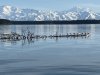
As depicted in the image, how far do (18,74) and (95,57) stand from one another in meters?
11.7

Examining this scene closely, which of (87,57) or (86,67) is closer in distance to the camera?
(86,67)

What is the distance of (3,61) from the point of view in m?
31.8

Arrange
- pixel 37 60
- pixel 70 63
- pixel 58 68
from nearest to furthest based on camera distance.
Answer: pixel 58 68, pixel 70 63, pixel 37 60

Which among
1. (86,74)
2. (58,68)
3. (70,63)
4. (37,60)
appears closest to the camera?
(86,74)

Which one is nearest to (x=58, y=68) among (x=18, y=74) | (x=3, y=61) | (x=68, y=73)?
(x=68, y=73)

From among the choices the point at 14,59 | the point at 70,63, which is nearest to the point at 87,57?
the point at 70,63

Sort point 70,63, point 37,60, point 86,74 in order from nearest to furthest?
point 86,74
point 70,63
point 37,60

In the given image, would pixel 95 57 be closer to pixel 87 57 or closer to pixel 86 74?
pixel 87 57

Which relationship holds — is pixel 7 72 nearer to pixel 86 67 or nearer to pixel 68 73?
pixel 68 73

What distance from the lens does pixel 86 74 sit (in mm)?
25031

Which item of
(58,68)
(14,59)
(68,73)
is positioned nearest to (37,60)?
(14,59)

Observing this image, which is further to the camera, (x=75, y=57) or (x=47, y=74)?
(x=75, y=57)

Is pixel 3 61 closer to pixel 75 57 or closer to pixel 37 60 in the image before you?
pixel 37 60

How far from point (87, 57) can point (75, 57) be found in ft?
3.97
